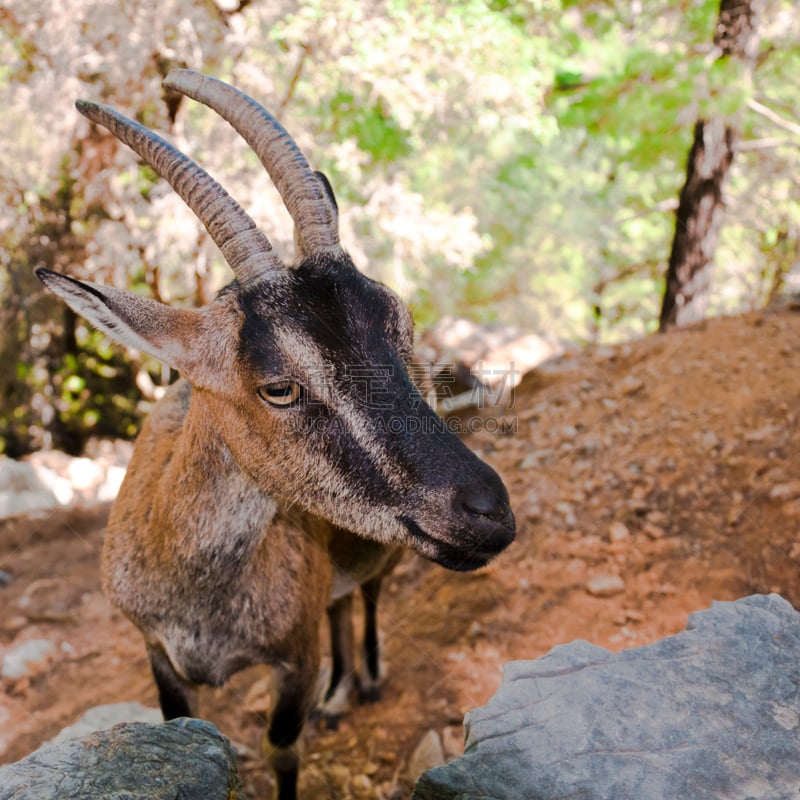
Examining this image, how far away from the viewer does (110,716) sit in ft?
16.0

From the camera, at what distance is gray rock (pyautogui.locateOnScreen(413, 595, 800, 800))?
8.27 ft

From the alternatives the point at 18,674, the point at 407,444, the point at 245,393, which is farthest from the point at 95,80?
the point at 407,444

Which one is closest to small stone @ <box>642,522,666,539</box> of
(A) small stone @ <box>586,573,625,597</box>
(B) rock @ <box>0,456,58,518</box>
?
(A) small stone @ <box>586,573,625,597</box>

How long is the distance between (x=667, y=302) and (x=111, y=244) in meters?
7.73

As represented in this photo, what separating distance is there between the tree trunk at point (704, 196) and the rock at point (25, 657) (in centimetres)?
803

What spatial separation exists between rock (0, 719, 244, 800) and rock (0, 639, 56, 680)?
3.61m

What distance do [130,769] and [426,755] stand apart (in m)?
2.29

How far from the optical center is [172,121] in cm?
881

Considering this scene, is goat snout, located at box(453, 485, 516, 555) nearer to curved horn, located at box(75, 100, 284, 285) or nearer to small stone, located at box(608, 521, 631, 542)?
curved horn, located at box(75, 100, 284, 285)

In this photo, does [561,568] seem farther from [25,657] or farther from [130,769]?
[25,657]

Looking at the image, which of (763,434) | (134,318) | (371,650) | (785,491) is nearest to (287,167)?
(134,318)

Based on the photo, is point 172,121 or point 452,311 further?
point 452,311

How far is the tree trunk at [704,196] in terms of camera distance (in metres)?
9.10

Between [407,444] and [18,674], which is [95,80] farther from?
[407,444]
